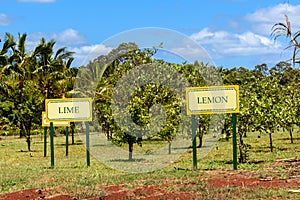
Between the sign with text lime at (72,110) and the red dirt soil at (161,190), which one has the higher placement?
the sign with text lime at (72,110)

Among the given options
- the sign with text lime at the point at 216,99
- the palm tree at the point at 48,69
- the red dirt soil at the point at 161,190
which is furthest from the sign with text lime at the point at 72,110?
the palm tree at the point at 48,69

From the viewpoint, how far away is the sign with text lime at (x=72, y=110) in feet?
48.2

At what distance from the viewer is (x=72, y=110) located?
1477cm

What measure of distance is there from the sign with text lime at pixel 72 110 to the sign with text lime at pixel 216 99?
3.25 metres

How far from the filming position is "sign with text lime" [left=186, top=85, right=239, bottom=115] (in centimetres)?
1273

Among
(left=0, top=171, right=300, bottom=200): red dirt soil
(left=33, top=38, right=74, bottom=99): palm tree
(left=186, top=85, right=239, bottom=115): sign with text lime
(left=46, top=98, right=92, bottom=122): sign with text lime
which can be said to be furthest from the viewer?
(left=33, top=38, right=74, bottom=99): palm tree

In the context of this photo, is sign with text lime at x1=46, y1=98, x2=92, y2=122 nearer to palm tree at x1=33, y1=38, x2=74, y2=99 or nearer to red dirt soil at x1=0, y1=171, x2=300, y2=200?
red dirt soil at x1=0, y1=171, x2=300, y2=200

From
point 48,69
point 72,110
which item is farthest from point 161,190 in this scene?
point 48,69

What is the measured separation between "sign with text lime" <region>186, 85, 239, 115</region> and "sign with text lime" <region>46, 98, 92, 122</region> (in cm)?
325

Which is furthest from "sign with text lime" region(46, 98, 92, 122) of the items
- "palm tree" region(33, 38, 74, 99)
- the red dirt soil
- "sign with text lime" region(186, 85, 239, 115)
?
"palm tree" region(33, 38, 74, 99)

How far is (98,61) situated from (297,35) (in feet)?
48.4

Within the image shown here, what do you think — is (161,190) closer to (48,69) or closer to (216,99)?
(216,99)

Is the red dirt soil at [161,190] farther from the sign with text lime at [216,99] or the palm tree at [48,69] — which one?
the palm tree at [48,69]

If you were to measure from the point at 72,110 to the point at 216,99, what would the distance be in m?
4.30
